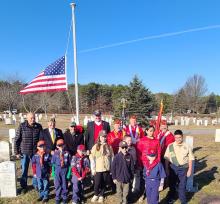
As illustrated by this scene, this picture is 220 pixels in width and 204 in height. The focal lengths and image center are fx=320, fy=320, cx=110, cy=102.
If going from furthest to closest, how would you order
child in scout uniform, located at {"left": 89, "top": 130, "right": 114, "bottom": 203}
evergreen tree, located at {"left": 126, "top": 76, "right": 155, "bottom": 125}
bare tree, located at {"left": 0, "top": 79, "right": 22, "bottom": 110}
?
bare tree, located at {"left": 0, "top": 79, "right": 22, "bottom": 110} < evergreen tree, located at {"left": 126, "top": 76, "right": 155, "bottom": 125} < child in scout uniform, located at {"left": 89, "top": 130, "right": 114, "bottom": 203}

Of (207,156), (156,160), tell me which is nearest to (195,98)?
(207,156)

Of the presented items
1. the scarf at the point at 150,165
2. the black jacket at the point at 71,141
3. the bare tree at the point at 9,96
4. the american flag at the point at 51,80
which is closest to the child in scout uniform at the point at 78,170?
the black jacket at the point at 71,141

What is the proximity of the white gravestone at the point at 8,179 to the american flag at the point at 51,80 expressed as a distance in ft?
12.1

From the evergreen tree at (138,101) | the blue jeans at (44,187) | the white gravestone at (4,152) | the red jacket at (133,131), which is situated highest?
the evergreen tree at (138,101)

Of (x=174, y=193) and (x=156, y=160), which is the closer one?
(x=156, y=160)

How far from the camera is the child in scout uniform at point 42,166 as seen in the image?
23.2 feet

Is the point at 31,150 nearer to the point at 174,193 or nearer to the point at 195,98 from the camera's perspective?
the point at 174,193

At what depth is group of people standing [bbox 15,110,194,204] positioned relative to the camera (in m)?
6.49

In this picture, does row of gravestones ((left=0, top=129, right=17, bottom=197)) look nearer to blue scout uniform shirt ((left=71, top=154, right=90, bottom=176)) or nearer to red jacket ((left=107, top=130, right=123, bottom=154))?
blue scout uniform shirt ((left=71, top=154, right=90, bottom=176))

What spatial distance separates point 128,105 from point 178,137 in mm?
20040

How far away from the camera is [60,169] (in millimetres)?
6820

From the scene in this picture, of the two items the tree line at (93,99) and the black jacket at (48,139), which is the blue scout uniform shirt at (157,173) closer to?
the black jacket at (48,139)

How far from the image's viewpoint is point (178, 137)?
21.5ft

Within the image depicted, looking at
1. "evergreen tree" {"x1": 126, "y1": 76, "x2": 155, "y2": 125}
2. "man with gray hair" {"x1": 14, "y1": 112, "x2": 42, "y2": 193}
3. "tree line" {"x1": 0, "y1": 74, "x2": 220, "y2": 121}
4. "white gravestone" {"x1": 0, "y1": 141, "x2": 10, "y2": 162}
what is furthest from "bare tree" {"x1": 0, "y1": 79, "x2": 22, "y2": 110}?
"man with gray hair" {"x1": 14, "y1": 112, "x2": 42, "y2": 193}
